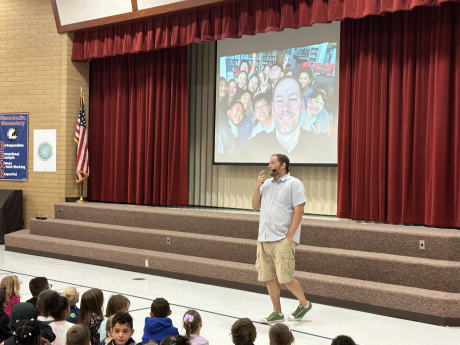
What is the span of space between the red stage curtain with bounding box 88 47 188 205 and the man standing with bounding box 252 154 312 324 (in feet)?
16.0

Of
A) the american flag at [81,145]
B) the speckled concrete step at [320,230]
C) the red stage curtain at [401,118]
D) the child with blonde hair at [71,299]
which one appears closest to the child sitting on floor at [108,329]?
the child with blonde hair at [71,299]

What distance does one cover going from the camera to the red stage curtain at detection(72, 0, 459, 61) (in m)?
7.13

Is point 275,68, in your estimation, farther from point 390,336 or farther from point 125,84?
point 390,336

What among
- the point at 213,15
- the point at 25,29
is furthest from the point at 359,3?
the point at 25,29

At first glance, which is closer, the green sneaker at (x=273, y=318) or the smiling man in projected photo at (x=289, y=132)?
the green sneaker at (x=273, y=318)

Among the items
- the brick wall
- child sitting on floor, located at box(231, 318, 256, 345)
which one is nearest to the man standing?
child sitting on floor, located at box(231, 318, 256, 345)

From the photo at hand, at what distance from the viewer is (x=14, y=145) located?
11.2 m

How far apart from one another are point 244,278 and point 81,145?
202 inches

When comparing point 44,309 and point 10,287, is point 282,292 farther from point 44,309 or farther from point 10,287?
point 44,309

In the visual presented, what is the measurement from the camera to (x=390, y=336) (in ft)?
15.8

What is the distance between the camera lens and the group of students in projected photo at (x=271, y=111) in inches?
338

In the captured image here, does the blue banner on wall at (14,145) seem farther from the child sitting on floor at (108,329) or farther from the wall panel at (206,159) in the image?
the child sitting on floor at (108,329)

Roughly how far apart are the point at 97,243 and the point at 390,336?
5.34 metres

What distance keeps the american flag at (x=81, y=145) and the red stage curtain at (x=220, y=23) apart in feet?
3.48
